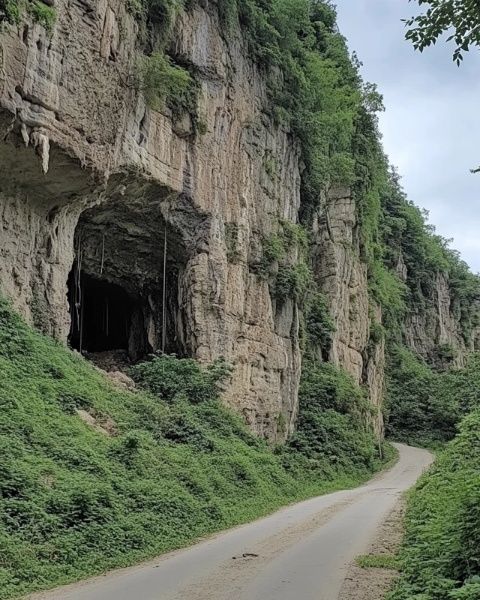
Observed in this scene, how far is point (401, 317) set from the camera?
56906 millimetres

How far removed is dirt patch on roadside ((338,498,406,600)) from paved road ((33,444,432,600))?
0.14m

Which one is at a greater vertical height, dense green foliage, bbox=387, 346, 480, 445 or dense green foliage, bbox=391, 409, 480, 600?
A: dense green foliage, bbox=387, 346, 480, 445

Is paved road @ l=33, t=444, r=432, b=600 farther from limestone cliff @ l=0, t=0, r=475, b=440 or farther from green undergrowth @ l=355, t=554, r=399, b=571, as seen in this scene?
limestone cliff @ l=0, t=0, r=475, b=440

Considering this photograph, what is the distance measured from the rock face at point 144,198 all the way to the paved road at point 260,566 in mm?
9214

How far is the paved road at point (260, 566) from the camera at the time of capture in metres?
7.99

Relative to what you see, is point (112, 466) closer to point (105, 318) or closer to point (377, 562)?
point (377, 562)

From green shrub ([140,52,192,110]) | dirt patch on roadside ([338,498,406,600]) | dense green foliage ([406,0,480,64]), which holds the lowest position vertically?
dirt patch on roadside ([338,498,406,600])

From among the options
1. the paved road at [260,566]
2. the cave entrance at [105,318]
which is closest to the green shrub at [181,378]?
the cave entrance at [105,318]

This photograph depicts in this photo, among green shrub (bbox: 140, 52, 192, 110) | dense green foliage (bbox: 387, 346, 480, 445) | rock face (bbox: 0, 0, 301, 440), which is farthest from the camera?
dense green foliage (bbox: 387, 346, 480, 445)

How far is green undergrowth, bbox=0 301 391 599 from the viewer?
385 inches

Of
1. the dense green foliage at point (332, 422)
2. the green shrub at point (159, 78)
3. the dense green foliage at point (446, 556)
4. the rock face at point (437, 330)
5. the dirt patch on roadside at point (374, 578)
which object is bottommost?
the dirt patch on roadside at point (374, 578)

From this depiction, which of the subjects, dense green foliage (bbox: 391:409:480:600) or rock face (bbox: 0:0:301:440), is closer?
dense green foliage (bbox: 391:409:480:600)

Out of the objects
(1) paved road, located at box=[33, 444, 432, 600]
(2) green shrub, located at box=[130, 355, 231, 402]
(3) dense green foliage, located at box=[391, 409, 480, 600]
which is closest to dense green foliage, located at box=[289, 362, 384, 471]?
(2) green shrub, located at box=[130, 355, 231, 402]

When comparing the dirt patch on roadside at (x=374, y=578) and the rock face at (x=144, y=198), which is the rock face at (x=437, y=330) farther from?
the dirt patch on roadside at (x=374, y=578)
